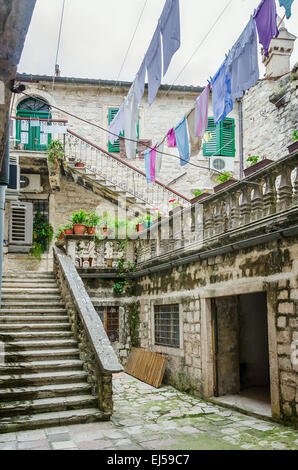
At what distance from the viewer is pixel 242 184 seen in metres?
6.45

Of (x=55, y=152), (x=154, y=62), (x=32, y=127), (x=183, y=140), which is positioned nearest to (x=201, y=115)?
(x=183, y=140)

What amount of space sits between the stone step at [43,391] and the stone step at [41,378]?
8 cm

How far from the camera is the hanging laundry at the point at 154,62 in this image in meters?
6.68

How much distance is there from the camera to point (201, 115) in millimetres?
7352

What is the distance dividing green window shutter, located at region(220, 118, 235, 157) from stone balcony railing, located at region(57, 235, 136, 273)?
6.66 meters

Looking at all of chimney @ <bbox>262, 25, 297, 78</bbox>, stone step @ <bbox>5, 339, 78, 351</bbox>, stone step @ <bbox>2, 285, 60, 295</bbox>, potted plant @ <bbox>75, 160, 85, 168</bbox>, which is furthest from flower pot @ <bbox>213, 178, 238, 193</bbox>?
chimney @ <bbox>262, 25, 297, 78</bbox>

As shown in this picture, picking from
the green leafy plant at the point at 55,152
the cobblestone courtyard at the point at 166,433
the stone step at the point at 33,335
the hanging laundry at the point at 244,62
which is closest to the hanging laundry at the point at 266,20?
the hanging laundry at the point at 244,62

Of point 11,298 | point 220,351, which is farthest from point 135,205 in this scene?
point 220,351

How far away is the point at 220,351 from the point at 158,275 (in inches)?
108

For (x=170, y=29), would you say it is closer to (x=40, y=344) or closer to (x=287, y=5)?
(x=287, y=5)

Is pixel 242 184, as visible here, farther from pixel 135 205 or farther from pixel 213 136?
pixel 213 136

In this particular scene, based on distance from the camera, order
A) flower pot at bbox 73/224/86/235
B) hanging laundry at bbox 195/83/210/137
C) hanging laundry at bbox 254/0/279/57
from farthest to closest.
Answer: flower pot at bbox 73/224/86/235 → hanging laundry at bbox 195/83/210/137 → hanging laundry at bbox 254/0/279/57

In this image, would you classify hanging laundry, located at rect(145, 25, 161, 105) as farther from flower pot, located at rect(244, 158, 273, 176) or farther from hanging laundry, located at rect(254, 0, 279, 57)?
flower pot, located at rect(244, 158, 273, 176)

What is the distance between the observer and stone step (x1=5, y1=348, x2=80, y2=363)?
23.1 feet
